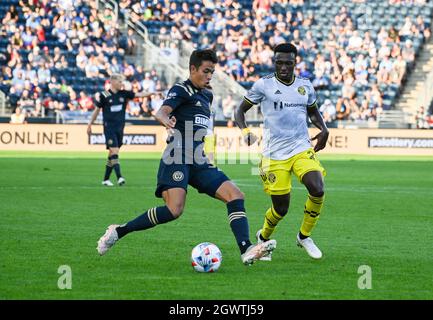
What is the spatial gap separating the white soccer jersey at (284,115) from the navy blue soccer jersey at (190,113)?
121cm

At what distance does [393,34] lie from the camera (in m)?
47.1

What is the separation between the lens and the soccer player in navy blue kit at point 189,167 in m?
10.3

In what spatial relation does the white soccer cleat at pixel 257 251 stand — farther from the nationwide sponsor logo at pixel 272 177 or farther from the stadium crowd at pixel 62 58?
the stadium crowd at pixel 62 58

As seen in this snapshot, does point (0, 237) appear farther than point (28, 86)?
No

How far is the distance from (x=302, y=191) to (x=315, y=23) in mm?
27414

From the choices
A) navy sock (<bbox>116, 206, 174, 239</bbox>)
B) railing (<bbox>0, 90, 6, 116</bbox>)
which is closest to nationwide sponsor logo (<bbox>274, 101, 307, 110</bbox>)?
navy sock (<bbox>116, 206, 174, 239</bbox>)

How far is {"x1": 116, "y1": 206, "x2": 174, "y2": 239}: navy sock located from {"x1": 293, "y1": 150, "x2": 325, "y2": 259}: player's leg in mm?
1716

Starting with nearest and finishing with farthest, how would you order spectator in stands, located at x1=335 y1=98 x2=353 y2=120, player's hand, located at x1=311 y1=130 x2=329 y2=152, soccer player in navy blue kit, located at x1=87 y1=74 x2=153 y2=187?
player's hand, located at x1=311 y1=130 x2=329 y2=152 → soccer player in navy blue kit, located at x1=87 y1=74 x2=153 y2=187 → spectator in stands, located at x1=335 y1=98 x2=353 y2=120

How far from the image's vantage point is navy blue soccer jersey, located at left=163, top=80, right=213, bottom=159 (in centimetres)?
1043

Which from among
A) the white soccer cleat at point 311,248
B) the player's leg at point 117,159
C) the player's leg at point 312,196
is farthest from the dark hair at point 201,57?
the player's leg at point 117,159

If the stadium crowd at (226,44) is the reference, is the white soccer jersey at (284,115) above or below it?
below

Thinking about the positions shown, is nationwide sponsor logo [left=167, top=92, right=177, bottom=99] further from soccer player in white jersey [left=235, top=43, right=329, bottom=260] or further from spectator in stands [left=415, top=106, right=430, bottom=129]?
spectator in stands [left=415, top=106, right=430, bottom=129]
